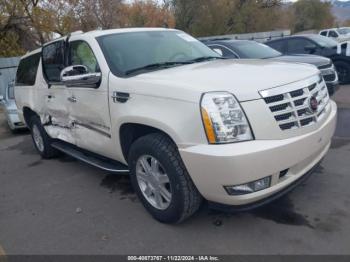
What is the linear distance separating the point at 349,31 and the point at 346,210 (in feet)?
84.7

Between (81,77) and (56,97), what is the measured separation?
1.21 meters

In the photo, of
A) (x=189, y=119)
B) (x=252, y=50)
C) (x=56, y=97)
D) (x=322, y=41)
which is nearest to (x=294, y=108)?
(x=189, y=119)

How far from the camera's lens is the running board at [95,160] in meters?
3.82

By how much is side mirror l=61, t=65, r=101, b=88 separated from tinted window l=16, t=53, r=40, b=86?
191cm

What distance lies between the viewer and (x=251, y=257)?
9.22 feet

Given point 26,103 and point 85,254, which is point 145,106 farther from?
point 26,103

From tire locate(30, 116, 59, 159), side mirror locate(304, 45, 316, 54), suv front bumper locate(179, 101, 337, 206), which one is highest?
side mirror locate(304, 45, 316, 54)

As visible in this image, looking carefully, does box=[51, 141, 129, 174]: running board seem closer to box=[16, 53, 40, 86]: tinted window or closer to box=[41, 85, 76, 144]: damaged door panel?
box=[41, 85, 76, 144]: damaged door panel

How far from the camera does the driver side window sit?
389 centimetres

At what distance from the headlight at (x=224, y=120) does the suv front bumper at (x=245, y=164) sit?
0.22ft

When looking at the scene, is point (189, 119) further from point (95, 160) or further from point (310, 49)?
point (310, 49)

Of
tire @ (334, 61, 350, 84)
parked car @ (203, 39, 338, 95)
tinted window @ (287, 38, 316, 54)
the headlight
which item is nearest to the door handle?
the headlight

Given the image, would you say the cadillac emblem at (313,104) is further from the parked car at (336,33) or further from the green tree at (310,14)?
the green tree at (310,14)

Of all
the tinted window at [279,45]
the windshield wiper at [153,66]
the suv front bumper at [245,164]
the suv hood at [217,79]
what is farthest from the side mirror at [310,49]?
the suv front bumper at [245,164]
